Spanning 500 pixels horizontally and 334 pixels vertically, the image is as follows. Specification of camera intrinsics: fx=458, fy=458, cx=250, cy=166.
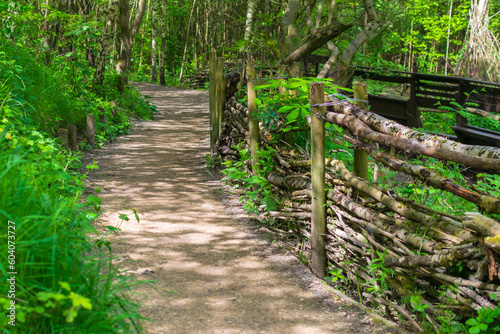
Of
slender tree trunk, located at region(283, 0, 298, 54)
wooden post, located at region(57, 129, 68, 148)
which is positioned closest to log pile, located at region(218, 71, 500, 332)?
wooden post, located at region(57, 129, 68, 148)

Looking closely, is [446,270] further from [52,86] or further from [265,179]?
[52,86]

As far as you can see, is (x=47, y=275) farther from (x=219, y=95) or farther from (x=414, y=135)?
(x=219, y=95)

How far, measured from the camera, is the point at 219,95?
7.03 meters

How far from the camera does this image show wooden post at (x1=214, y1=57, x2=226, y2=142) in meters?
6.89

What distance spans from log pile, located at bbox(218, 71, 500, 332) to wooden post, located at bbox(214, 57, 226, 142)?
3236 millimetres

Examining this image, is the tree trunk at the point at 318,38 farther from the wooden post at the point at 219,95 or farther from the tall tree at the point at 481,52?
the tall tree at the point at 481,52

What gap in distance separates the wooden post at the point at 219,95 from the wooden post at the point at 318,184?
3586 millimetres

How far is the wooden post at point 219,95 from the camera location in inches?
271

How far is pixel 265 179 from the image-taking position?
4758 millimetres

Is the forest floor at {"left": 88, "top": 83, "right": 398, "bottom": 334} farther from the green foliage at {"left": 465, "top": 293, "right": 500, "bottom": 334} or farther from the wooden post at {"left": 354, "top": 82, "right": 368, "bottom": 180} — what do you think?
the wooden post at {"left": 354, "top": 82, "right": 368, "bottom": 180}

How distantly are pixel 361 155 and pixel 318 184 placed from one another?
39 cm

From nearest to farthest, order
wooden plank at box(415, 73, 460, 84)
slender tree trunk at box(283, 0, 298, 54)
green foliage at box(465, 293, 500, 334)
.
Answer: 1. green foliage at box(465, 293, 500, 334)
2. slender tree trunk at box(283, 0, 298, 54)
3. wooden plank at box(415, 73, 460, 84)

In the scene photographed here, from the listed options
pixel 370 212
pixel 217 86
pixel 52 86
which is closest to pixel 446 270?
pixel 370 212

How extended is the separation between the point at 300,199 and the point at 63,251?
2568 millimetres
